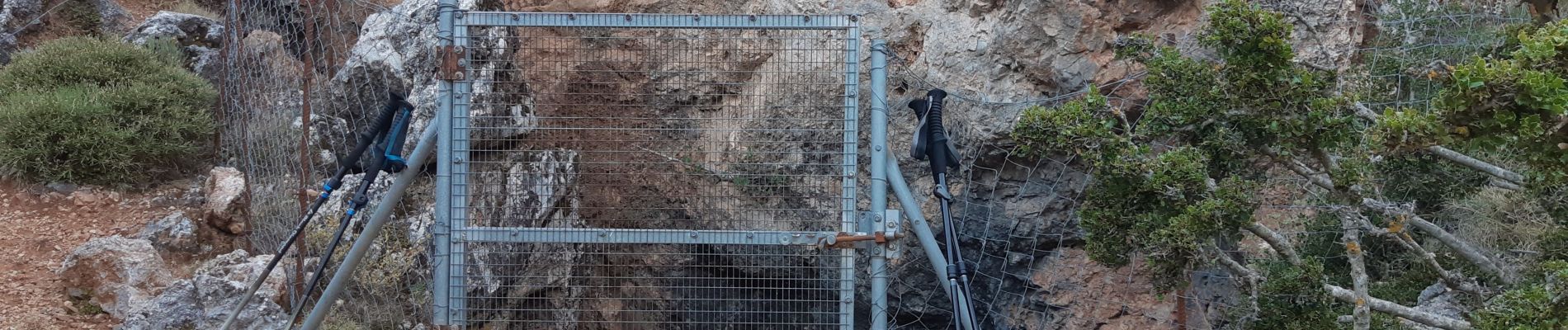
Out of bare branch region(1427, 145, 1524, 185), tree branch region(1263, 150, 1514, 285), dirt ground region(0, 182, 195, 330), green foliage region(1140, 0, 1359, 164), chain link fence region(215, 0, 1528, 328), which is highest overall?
green foliage region(1140, 0, 1359, 164)

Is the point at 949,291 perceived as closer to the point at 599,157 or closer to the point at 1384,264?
the point at 599,157

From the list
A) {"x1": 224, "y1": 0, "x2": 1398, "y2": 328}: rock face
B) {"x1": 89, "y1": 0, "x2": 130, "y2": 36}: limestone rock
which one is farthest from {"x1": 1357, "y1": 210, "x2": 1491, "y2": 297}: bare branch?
{"x1": 89, "y1": 0, "x2": 130, "y2": 36}: limestone rock

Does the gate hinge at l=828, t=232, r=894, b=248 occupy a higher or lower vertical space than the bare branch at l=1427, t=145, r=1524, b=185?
lower

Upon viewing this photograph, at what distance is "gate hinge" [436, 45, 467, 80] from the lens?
124 inches

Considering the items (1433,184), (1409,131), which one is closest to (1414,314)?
(1409,131)

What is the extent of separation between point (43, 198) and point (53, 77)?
3.53 ft

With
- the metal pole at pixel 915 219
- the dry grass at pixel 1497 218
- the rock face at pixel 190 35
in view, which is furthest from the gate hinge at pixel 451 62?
the rock face at pixel 190 35

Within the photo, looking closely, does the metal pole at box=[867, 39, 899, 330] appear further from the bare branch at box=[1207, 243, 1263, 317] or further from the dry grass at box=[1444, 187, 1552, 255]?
the dry grass at box=[1444, 187, 1552, 255]

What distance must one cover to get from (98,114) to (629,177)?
14.5ft

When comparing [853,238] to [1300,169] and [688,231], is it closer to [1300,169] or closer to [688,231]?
[688,231]

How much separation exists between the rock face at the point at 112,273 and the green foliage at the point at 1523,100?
18.0 feet

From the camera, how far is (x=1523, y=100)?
8.59 ft

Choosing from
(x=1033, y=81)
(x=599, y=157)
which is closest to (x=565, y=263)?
(x=599, y=157)

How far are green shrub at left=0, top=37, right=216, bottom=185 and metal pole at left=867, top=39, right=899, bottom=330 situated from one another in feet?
17.1
